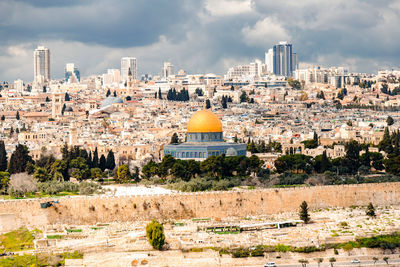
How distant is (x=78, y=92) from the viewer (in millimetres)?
142250

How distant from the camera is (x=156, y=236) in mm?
32906

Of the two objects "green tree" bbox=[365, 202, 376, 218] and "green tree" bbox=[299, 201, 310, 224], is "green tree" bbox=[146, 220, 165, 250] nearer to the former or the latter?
"green tree" bbox=[299, 201, 310, 224]

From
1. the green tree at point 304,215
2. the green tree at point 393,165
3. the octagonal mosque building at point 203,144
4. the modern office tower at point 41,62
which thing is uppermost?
the modern office tower at point 41,62

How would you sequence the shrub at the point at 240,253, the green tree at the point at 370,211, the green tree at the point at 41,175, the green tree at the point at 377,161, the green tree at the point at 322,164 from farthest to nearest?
the green tree at the point at 377,161, the green tree at the point at 322,164, the green tree at the point at 41,175, the green tree at the point at 370,211, the shrub at the point at 240,253

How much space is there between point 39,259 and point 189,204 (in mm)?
9958

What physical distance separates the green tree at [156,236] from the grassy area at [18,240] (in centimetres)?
461

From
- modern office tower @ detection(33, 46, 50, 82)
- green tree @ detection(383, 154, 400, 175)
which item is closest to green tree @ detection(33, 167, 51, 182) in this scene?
green tree @ detection(383, 154, 400, 175)

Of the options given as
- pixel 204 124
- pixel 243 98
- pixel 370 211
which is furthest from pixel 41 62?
pixel 370 211

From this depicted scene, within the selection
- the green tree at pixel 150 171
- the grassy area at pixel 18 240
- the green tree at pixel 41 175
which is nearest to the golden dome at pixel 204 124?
the green tree at pixel 150 171

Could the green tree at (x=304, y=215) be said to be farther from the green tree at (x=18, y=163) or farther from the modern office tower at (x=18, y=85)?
the modern office tower at (x=18, y=85)

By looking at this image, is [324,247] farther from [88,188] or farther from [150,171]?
[150,171]

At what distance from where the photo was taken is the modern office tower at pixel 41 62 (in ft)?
627

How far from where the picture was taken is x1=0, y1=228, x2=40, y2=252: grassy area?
3328 centimetres

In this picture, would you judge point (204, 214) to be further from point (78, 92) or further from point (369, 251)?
point (78, 92)
